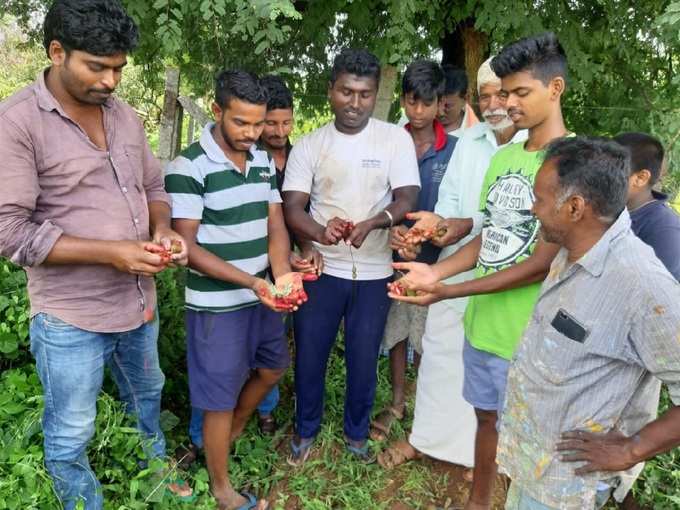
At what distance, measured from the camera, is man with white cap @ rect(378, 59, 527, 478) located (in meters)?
2.89

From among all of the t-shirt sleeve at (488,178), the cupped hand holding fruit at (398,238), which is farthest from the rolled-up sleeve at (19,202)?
the t-shirt sleeve at (488,178)

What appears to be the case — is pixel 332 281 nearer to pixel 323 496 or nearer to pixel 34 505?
pixel 323 496

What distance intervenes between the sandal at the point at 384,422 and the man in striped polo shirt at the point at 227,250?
100 centimetres

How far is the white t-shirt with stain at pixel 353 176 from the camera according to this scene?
119 inches

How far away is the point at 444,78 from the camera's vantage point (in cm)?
352

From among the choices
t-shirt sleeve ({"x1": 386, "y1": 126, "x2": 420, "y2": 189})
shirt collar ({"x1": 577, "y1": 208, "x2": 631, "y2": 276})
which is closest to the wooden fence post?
t-shirt sleeve ({"x1": 386, "y1": 126, "x2": 420, "y2": 189})

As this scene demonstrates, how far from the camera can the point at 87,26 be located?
1999 mm

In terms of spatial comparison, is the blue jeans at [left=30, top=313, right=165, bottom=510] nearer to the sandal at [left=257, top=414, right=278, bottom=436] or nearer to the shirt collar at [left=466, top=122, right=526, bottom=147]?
the sandal at [left=257, top=414, right=278, bottom=436]

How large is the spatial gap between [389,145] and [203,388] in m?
1.57

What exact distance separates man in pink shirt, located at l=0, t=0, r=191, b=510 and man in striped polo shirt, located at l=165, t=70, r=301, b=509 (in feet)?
0.68

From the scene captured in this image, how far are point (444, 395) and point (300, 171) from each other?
5.00ft

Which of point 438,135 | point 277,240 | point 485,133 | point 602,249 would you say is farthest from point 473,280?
point 438,135

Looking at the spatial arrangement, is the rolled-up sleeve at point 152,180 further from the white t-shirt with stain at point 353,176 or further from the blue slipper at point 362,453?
the blue slipper at point 362,453

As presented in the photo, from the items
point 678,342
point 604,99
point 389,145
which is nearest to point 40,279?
point 389,145
